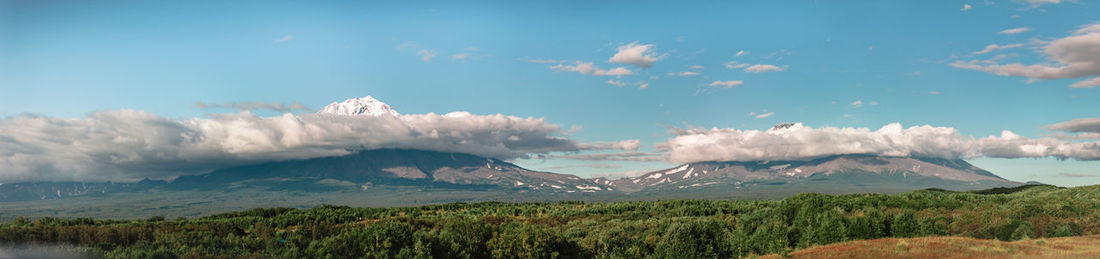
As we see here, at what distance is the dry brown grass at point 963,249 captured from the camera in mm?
40694

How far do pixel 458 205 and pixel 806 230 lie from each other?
236 ft

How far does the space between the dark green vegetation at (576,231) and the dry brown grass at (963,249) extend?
353 inches

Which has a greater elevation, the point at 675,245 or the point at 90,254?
the point at 90,254

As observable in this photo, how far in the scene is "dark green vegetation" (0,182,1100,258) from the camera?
3738 centimetres

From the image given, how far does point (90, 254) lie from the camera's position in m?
31.0

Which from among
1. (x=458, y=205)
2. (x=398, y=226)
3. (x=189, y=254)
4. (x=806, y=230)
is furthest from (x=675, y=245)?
(x=458, y=205)

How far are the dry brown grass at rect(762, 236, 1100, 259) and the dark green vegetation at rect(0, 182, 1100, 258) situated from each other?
29.4 feet

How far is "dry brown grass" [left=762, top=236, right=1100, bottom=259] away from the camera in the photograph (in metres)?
40.7

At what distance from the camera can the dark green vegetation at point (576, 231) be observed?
37375mm

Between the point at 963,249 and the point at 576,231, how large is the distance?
143ft

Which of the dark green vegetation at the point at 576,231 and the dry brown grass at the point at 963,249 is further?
the dry brown grass at the point at 963,249

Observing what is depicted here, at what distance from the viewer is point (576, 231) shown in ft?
254

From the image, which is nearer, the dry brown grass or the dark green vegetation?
the dark green vegetation

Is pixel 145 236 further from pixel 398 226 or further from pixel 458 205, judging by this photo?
pixel 458 205
